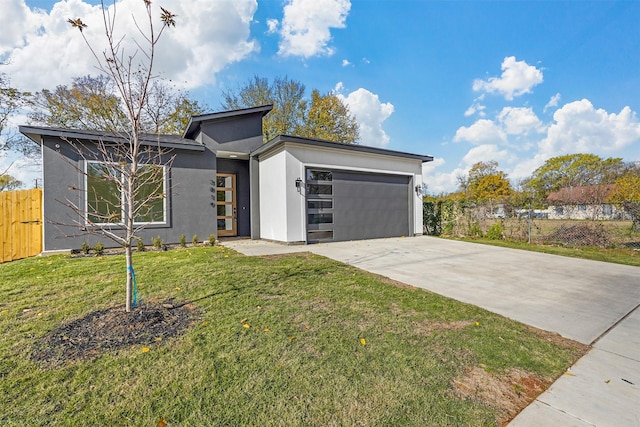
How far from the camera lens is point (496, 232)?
11273mm

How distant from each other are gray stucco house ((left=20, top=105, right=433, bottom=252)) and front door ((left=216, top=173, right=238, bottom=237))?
0.12 ft

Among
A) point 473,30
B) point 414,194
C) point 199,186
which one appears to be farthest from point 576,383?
point 473,30

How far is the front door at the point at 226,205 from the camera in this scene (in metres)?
10.5

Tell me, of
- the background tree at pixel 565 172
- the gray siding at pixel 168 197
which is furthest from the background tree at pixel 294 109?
the background tree at pixel 565 172

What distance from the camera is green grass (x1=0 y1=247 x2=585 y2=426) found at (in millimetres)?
1715

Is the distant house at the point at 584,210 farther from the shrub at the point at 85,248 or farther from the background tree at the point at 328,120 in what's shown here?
the shrub at the point at 85,248

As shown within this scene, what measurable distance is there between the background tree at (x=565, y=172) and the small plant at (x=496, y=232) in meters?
30.9

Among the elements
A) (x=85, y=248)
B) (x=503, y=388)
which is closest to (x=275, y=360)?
(x=503, y=388)

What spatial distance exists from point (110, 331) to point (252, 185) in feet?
25.6

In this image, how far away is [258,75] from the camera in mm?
19484

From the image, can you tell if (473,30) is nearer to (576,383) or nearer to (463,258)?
(463,258)

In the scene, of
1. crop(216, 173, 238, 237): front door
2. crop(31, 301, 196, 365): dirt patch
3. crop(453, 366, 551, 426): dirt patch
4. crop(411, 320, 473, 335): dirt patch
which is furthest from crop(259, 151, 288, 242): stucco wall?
crop(453, 366, 551, 426): dirt patch

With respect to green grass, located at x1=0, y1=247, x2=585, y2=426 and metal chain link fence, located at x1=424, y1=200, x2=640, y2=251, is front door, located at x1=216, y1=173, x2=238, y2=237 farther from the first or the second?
metal chain link fence, located at x1=424, y1=200, x2=640, y2=251

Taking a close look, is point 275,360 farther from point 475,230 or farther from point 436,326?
point 475,230
